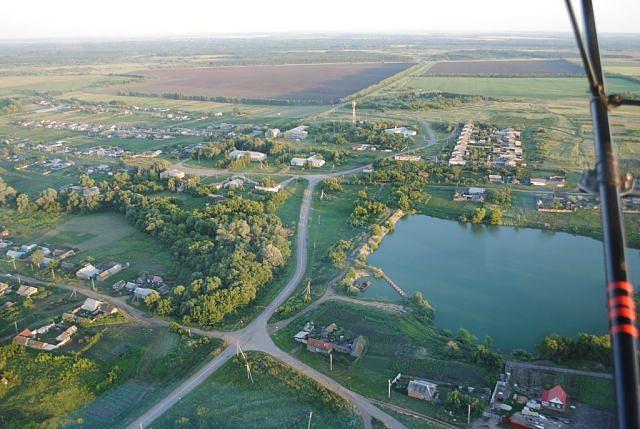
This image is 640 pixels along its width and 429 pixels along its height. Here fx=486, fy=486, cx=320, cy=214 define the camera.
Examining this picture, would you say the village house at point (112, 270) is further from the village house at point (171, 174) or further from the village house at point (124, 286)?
the village house at point (171, 174)

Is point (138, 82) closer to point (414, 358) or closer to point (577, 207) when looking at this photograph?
point (577, 207)

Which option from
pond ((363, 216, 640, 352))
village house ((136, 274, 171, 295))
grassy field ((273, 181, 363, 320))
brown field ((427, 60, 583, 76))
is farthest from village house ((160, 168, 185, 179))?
brown field ((427, 60, 583, 76))

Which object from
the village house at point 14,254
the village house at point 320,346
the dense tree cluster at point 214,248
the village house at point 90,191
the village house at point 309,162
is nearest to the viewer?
the village house at point 320,346

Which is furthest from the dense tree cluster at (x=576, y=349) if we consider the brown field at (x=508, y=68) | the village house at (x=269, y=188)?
the brown field at (x=508, y=68)

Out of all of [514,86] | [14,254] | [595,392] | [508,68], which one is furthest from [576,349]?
[508,68]

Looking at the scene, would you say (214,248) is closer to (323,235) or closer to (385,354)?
(323,235)

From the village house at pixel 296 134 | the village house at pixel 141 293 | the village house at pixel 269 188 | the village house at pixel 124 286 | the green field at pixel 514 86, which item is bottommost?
the village house at pixel 124 286
